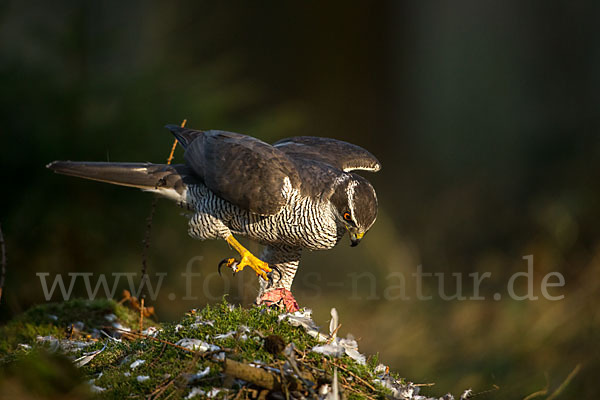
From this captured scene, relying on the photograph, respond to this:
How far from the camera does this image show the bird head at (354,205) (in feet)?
10.6

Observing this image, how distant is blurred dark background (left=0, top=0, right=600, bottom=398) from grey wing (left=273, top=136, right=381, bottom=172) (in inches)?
46.5

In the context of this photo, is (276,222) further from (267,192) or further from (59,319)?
(59,319)

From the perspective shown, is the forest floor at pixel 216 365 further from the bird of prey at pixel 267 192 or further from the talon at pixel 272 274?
the talon at pixel 272 274

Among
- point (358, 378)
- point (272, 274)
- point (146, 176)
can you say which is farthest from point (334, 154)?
point (358, 378)

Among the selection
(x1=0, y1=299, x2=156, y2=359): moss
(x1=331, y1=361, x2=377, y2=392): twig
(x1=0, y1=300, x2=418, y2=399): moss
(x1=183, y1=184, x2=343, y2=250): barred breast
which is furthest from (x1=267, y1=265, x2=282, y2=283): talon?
(x1=331, y1=361, x2=377, y2=392): twig

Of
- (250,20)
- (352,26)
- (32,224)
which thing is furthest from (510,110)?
(32,224)

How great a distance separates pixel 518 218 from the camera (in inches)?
251

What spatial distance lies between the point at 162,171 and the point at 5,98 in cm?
256

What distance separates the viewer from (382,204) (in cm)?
882

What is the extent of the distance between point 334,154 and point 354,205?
0.80 m

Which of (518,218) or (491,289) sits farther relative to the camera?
(518,218)

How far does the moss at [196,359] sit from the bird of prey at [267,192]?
21.3 inches

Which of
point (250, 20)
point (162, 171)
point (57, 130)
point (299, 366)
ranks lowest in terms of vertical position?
point (299, 366)

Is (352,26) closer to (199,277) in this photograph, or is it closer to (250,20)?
(250,20)
